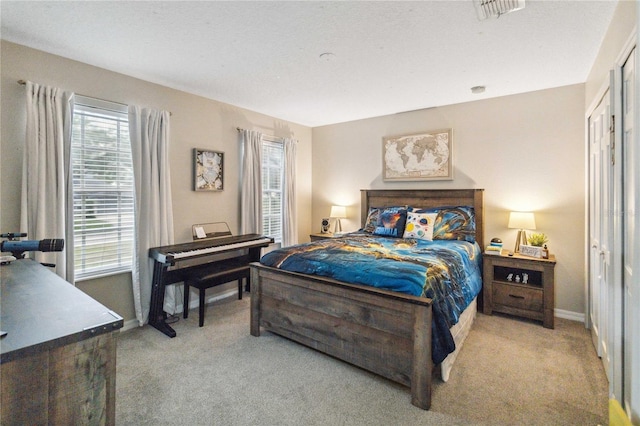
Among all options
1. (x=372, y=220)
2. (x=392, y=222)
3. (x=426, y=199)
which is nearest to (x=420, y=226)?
(x=392, y=222)

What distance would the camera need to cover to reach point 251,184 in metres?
4.20

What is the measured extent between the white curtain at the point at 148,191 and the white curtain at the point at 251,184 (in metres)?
1.03

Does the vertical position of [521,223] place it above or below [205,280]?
above

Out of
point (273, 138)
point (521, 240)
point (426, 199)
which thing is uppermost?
point (273, 138)

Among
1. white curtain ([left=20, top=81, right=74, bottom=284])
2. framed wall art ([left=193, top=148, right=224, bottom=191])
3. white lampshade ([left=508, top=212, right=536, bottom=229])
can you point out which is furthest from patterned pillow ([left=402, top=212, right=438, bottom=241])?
white curtain ([left=20, top=81, right=74, bottom=284])

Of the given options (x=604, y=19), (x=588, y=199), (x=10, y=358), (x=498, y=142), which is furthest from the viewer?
(x=498, y=142)

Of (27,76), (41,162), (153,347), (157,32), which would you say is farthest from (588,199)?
(27,76)

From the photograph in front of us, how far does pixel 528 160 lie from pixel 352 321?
113 inches

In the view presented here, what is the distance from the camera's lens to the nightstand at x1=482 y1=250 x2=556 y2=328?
122 inches

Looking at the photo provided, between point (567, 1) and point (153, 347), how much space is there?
3.97 m

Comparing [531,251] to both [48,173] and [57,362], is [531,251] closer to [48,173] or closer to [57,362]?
[57,362]

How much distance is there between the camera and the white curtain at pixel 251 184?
415cm

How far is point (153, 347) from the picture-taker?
2.70 metres

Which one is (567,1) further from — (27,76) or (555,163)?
(27,76)
